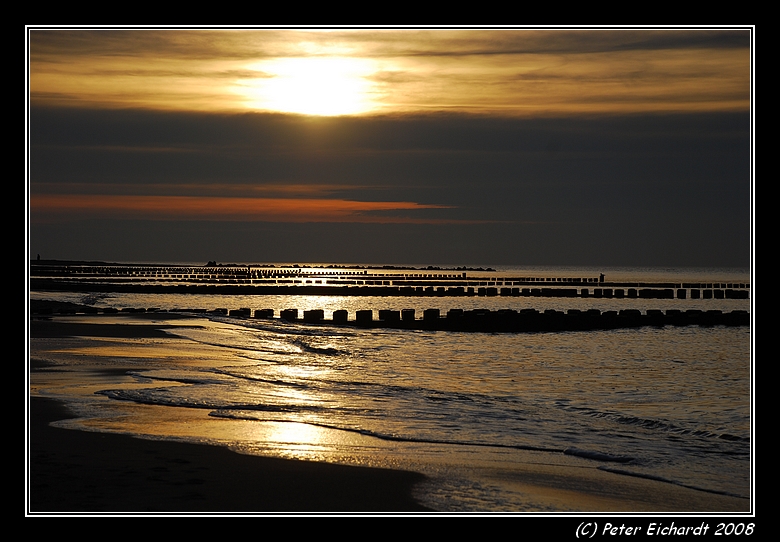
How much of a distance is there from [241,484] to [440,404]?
682 centimetres

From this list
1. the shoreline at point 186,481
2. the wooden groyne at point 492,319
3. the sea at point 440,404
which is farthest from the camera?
the wooden groyne at point 492,319

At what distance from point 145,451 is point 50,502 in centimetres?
213

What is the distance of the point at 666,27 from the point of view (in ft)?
30.5

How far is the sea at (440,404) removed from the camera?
1009cm

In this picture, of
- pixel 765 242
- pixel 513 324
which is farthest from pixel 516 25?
pixel 513 324

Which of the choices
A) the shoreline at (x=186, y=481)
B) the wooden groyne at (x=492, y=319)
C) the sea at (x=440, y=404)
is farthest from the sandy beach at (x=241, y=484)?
the wooden groyne at (x=492, y=319)

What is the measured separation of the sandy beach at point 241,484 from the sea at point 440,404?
1.03ft

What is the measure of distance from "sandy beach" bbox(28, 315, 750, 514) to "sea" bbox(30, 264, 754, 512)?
31cm

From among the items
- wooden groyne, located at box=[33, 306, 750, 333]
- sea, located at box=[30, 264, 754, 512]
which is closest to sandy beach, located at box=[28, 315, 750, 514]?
sea, located at box=[30, 264, 754, 512]

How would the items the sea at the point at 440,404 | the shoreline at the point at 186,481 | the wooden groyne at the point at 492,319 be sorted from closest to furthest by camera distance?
the shoreline at the point at 186,481 → the sea at the point at 440,404 → the wooden groyne at the point at 492,319

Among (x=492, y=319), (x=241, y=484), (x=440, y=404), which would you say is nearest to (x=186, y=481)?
(x=241, y=484)

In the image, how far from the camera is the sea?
33.1ft

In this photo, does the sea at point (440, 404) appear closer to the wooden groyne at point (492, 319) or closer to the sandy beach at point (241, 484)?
the sandy beach at point (241, 484)

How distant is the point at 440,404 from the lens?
48.7 ft
